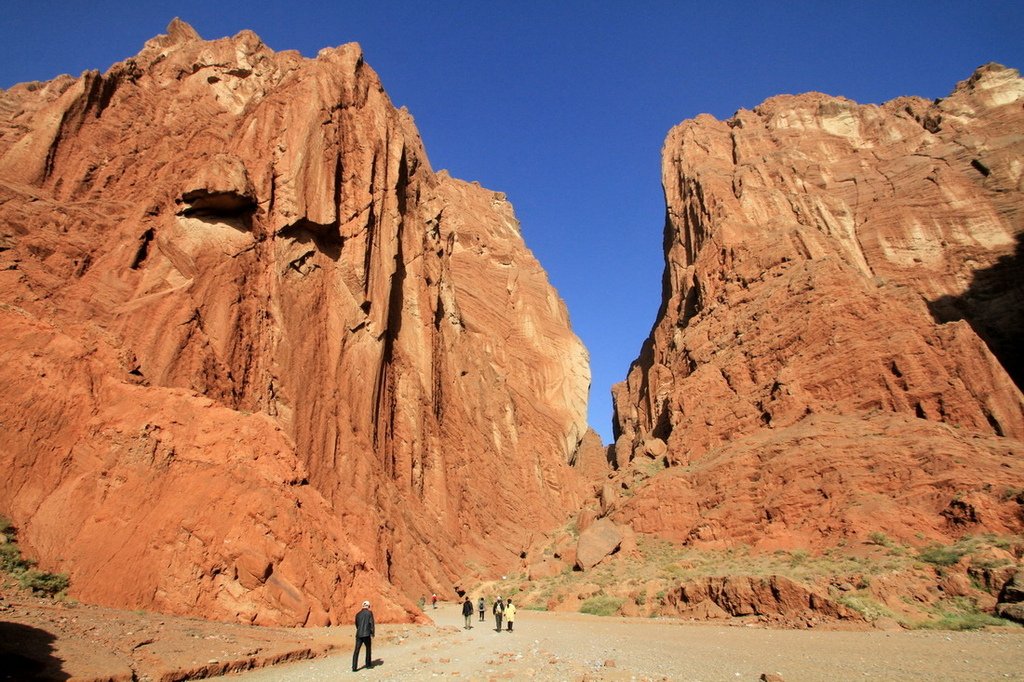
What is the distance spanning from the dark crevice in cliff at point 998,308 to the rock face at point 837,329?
0.14 m

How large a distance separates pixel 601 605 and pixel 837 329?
20572 mm

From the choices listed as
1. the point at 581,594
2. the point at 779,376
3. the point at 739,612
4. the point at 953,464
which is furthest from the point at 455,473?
the point at 953,464

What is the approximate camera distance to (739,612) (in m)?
21.3

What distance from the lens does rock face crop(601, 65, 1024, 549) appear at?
27.7 metres

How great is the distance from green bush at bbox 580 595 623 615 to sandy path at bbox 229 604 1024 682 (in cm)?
667

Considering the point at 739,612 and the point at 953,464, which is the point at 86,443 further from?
the point at 953,464

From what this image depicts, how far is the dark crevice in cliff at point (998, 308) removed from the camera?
4547 centimetres

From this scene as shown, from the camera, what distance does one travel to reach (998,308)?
48.3m

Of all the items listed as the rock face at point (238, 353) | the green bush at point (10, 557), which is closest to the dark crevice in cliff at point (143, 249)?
the rock face at point (238, 353)

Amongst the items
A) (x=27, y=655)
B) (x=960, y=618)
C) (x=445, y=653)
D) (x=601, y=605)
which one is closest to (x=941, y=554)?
(x=960, y=618)

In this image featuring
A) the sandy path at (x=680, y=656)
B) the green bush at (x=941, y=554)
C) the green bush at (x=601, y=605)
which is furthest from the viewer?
the green bush at (x=601, y=605)

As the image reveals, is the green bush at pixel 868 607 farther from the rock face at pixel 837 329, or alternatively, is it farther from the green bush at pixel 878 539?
the rock face at pixel 837 329

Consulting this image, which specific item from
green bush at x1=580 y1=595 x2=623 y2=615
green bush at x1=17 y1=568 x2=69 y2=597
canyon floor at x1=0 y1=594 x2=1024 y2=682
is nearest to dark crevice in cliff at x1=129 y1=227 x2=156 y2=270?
green bush at x1=17 y1=568 x2=69 y2=597

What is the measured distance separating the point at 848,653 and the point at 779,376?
80.7ft
